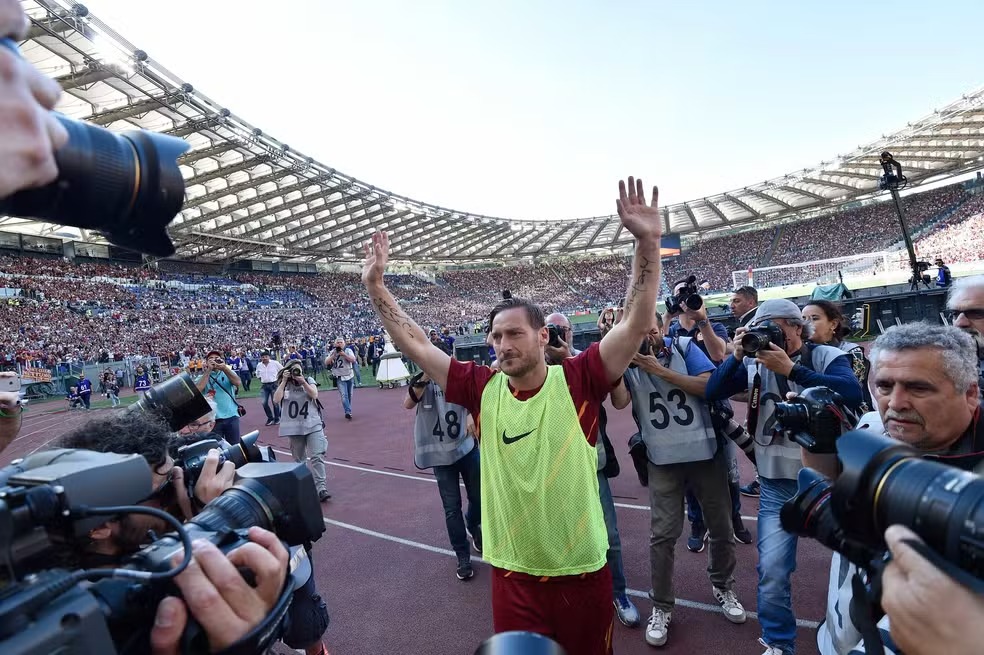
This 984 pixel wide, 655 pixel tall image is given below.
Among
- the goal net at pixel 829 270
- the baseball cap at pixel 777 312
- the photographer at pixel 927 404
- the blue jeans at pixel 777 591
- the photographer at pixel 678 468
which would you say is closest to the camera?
the photographer at pixel 927 404

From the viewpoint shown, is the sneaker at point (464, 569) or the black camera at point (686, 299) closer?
the black camera at point (686, 299)

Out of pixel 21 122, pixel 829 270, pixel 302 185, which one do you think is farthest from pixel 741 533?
pixel 829 270

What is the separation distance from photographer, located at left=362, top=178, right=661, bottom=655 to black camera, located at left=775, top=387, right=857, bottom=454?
673mm

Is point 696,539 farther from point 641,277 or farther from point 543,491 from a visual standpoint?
point 641,277

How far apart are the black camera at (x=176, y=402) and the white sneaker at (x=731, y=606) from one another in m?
3.42

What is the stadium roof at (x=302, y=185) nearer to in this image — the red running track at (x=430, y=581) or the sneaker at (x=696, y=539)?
the red running track at (x=430, y=581)

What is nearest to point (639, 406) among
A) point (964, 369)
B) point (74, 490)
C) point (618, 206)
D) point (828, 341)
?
point (828, 341)

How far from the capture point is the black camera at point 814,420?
5.72ft

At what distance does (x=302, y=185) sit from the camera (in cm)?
2828

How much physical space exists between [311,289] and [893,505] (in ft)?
157

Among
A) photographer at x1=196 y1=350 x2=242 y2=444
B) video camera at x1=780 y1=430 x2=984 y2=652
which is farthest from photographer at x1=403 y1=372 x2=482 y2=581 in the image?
photographer at x1=196 y1=350 x2=242 y2=444

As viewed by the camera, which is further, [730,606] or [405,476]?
[405,476]

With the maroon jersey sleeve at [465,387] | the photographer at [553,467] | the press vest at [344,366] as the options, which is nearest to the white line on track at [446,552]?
the photographer at [553,467]

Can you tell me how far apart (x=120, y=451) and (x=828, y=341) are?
4275 millimetres
